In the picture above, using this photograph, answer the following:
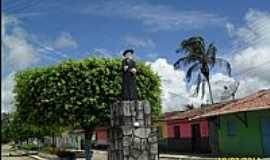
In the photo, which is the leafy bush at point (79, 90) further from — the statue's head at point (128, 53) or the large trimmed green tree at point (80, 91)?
the statue's head at point (128, 53)

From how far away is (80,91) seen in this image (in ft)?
80.4

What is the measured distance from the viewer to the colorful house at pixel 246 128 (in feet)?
76.6

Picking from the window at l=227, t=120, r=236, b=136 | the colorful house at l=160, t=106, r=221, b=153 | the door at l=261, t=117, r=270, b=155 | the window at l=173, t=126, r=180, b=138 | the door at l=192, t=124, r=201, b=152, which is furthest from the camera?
the window at l=173, t=126, r=180, b=138

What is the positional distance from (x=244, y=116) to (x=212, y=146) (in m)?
5.16

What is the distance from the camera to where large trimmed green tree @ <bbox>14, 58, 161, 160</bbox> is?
24.5 metres

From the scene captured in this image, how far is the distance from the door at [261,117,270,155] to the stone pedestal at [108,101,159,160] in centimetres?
952

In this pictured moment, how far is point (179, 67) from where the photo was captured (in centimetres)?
3947

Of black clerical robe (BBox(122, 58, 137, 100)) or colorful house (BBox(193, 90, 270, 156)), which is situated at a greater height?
black clerical robe (BBox(122, 58, 137, 100))

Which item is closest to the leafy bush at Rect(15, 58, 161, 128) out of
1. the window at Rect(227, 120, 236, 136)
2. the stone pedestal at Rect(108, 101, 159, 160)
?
the window at Rect(227, 120, 236, 136)

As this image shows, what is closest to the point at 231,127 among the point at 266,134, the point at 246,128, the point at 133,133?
the point at 246,128

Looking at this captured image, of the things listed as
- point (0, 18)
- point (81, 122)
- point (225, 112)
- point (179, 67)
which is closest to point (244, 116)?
point (225, 112)

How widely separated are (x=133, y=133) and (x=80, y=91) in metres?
9.98

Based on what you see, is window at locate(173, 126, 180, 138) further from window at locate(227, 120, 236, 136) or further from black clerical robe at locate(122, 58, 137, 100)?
black clerical robe at locate(122, 58, 137, 100)

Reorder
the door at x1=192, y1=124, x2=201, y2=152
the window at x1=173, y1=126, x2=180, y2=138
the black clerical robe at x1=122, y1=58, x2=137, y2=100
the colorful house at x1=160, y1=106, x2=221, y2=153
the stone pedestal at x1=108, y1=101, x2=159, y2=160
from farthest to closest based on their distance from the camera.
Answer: the window at x1=173, y1=126, x2=180, y2=138, the door at x1=192, y1=124, x2=201, y2=152, the colorful house at x1=160, y1=106, x2=221, y2=153, the black clerical robe at x1=122, y1=58, x2=137, y2=100, the stone pedestal at x1=108, y1=101, x2=159, y2=160
